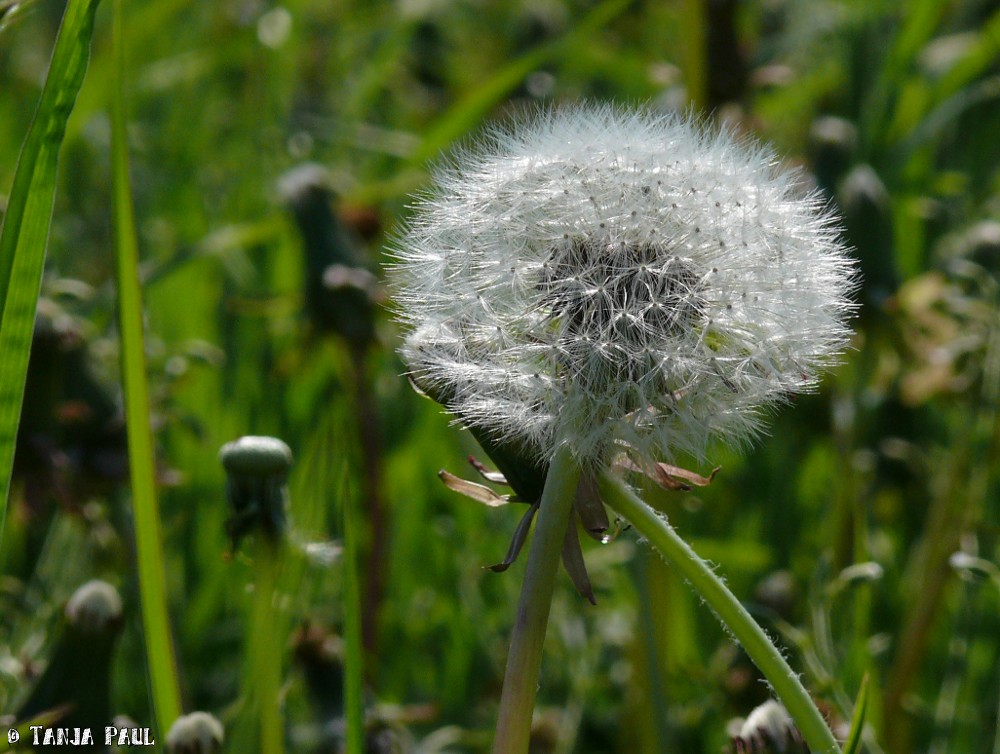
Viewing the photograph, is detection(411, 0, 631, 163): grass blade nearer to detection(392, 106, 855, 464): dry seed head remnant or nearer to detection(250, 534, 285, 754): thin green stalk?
detection(392, 106, 855, 464): dry seed head remnant

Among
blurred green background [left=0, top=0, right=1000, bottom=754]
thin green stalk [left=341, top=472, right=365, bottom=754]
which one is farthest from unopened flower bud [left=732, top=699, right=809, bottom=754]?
thin green stalk [left=341, top=472, right=365, bottom=754]

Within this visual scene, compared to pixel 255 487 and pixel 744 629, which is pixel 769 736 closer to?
pixel 744 629

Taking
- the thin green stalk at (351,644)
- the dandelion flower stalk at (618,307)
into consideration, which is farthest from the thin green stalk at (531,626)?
the thin green stalk at (351,644)

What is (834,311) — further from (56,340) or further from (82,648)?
(56,340)

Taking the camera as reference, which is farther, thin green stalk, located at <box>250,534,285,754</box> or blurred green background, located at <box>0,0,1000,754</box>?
blurred green background, located at <box>0,0,1000,754</box>

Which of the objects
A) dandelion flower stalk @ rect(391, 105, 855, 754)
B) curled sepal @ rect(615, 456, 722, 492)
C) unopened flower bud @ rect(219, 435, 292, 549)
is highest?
dandelion flower stalk @ rect(391, 105, 855, 754)

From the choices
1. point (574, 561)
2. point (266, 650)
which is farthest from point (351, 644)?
point (574, 561)
